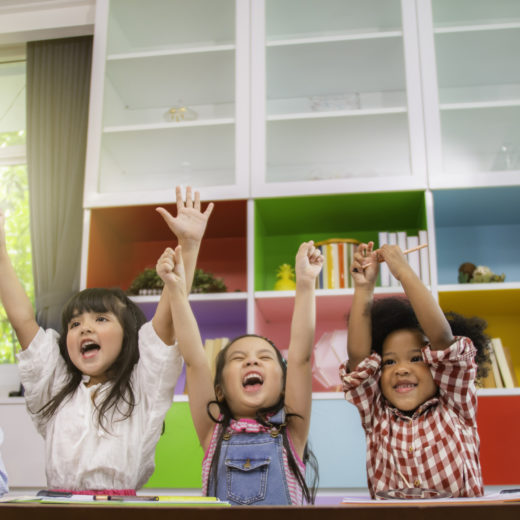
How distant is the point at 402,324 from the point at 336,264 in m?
0.80

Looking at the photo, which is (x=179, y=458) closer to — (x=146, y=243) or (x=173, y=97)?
(x=146, y=243)

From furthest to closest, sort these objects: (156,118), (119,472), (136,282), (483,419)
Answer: (156,118) → (136,282) → (483,419) → (119,472)

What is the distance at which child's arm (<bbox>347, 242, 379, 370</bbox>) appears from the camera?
4.84ft

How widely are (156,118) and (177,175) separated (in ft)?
1.14

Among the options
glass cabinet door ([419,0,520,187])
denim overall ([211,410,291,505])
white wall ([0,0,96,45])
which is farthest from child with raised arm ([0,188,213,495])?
white wall ([0,0,96,45])

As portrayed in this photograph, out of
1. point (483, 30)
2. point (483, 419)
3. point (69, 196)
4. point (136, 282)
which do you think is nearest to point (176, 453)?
point (136, 282)

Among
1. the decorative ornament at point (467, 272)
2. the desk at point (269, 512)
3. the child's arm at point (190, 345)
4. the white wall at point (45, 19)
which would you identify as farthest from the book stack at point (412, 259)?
the white wall at point (45, 19)

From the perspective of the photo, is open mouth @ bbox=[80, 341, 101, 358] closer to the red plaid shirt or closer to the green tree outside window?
the red plaid shirt

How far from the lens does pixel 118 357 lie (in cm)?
155

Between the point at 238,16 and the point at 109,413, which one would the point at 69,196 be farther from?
the point at 109,413

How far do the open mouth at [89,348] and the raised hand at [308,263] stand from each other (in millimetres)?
537

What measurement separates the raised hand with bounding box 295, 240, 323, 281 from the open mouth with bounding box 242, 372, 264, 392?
0.81 feet

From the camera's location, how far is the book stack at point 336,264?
229 centimetres

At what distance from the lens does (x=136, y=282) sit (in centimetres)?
240
